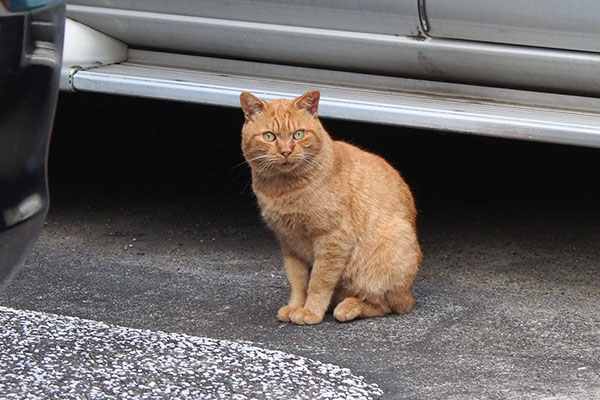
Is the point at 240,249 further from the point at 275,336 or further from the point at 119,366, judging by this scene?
the point at 119,366

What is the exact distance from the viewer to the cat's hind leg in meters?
3.34

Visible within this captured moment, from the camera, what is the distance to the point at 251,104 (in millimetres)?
3426

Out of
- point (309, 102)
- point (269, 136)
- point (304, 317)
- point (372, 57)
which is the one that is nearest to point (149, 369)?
point (304, 317)

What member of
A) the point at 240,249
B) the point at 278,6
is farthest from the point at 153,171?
the point at 278,6

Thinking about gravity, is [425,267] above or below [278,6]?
below

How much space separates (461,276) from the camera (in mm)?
3848

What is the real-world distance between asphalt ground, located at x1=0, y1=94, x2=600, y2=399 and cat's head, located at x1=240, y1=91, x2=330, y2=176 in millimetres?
534

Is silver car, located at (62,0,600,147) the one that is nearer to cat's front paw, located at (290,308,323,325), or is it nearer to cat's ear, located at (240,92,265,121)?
cat's ear, located at (240,92,265,121)

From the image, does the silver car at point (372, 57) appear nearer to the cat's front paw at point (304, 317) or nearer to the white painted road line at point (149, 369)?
the cat's front paw at point (304, 317)

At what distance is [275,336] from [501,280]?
1031 mm


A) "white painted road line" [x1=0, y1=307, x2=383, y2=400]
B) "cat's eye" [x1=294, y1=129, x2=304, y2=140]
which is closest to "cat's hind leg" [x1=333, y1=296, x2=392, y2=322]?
"white painted road line" [x1=0, y1=307, x2=383, y2=400]

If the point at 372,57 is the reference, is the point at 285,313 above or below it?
below

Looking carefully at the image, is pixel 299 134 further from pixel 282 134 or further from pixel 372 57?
pixel 372 57

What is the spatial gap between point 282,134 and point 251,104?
17cm
